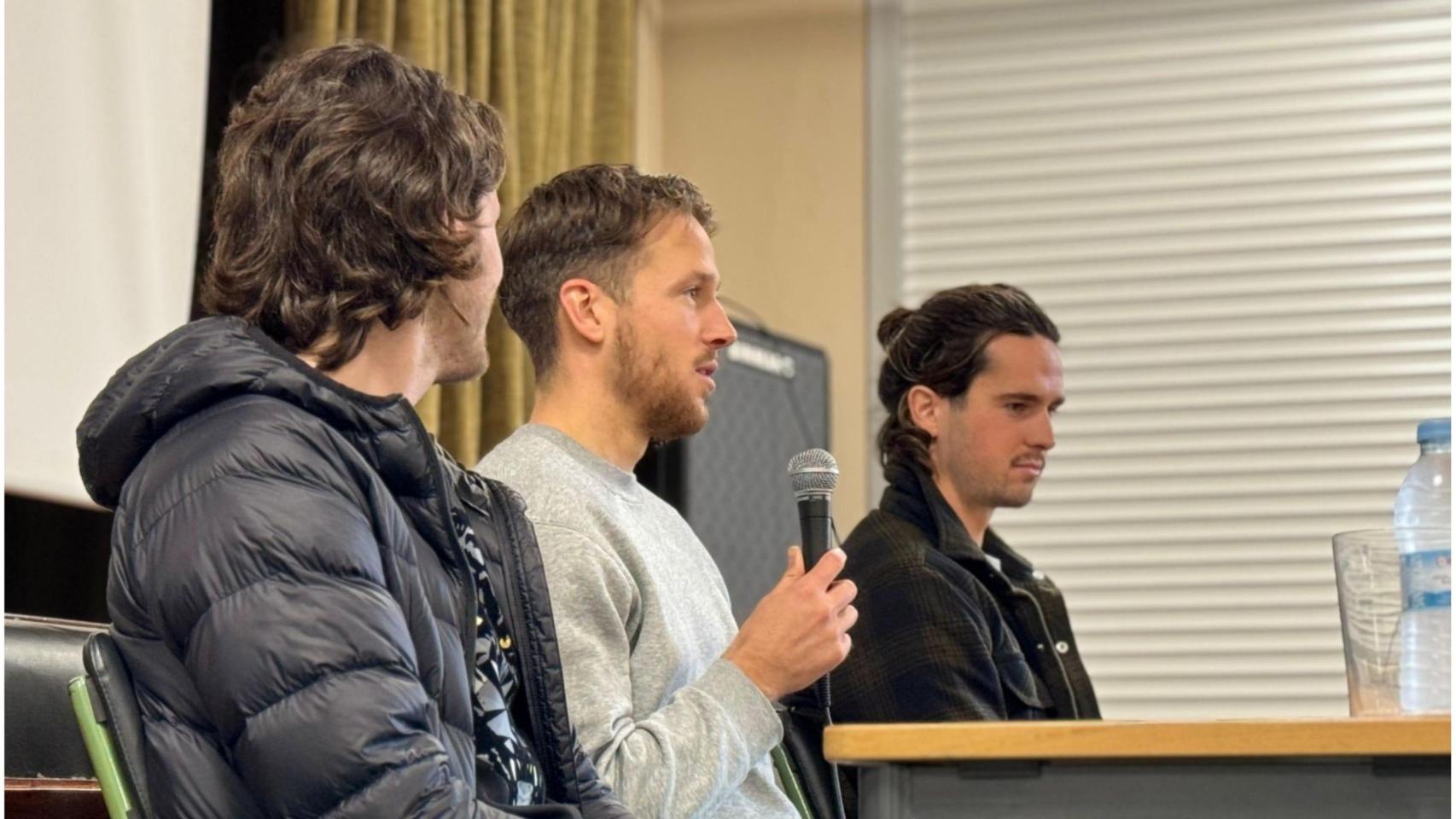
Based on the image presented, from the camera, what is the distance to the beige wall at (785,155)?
4.60 m

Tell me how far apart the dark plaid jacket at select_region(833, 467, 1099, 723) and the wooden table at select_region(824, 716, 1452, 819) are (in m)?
0.90

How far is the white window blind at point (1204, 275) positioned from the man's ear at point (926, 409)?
1673 millimetres

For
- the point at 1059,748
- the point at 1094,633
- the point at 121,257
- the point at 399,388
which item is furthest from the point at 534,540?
the point at 1094,633

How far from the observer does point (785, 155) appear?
15.4 ft

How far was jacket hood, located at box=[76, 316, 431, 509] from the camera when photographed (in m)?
1.25

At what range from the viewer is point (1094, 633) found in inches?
171

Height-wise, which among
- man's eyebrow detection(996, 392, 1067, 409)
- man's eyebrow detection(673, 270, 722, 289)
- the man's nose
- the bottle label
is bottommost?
the bottle label

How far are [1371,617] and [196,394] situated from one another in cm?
105

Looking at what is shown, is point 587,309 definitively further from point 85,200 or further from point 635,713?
Answer: point 85,200

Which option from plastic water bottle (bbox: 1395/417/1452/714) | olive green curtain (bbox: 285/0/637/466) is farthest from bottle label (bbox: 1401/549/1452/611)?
olive green curtain (bbox: 285/0/637/466)

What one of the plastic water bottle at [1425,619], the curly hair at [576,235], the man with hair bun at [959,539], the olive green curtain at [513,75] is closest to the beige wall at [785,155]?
the olive green curtain at [513,75]

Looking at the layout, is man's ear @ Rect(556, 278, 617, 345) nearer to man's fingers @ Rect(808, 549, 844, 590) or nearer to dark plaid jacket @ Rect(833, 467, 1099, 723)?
man's fingers @ Rect(808, 549, 844, 590)

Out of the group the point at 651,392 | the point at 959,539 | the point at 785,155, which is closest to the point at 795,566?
the point at 651,392

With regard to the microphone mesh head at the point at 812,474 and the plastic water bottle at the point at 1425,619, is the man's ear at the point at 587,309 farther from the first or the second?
the plastic water bottle at the point at 1425,619
